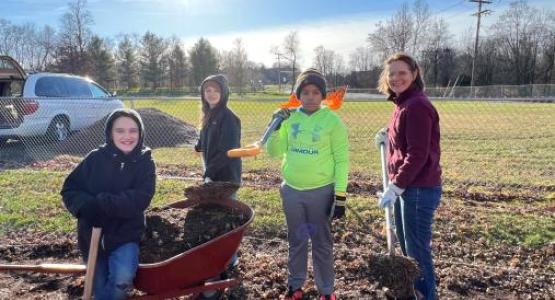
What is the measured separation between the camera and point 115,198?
278 cm

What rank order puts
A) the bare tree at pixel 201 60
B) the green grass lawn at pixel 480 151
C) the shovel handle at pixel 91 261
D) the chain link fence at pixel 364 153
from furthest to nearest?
the bare tree at pixel 201 60, the green grass lawn at pixel 480 151, the chain link fence at pixel 364 153, the shovel handle at pixel 91 261

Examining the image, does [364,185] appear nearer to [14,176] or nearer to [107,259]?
[107,259]

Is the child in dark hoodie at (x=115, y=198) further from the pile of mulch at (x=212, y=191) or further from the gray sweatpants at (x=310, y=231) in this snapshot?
the gray sweatpants at (x=310, y=231)

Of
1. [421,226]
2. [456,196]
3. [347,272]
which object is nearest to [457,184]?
[456,196]

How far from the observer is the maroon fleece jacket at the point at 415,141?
2.86 meters

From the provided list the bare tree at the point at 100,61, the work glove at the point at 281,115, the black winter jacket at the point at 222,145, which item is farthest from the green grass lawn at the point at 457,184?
the bare tree at the point at 100,61

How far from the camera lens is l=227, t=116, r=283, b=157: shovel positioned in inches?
123

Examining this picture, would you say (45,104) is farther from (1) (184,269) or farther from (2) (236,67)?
(2) (236,67)

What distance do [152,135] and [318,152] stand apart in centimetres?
1049

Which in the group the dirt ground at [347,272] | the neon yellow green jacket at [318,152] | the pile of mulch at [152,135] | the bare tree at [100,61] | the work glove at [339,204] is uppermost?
the bare tree at [100,61]

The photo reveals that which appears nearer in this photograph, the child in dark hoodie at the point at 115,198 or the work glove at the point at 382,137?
the child in dark hoodie at the point at 115,198

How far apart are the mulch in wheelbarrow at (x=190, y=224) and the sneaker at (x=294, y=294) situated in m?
0.68

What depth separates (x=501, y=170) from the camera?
28.1ft

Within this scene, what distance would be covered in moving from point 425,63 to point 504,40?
12.0 m
